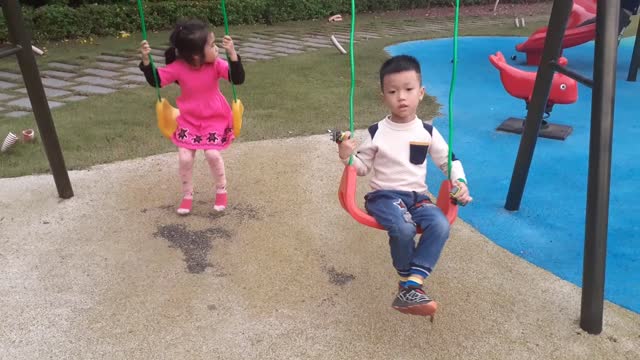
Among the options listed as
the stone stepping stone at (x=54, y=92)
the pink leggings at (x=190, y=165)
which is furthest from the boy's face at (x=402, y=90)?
the stone stepping stone at (x=54, y=92)

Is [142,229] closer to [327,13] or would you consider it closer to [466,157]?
[466,157]

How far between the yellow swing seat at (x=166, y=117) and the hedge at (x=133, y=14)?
6.77 metres

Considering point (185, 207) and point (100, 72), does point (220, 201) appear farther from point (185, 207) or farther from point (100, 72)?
point (100, 72)

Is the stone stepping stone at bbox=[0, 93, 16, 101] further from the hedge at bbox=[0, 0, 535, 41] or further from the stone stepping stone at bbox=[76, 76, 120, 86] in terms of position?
the hedge at bbox=[0, 0, 535, 41]

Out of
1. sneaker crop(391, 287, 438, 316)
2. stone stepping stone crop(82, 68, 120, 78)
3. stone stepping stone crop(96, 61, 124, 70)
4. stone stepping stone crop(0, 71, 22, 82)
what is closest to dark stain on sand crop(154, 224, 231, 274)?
sneaker crop(391, 287, 438, 316)

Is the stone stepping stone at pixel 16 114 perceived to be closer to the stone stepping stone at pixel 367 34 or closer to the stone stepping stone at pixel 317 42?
the stone stepping stone at pixel 317 42

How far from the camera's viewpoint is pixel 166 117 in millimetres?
3457

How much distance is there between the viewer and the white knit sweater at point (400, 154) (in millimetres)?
2670

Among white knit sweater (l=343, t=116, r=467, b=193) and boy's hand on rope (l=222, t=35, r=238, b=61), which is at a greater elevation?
boy's hand on rope (l=222, t=35, r=238, b=61)

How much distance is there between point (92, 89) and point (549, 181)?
197 inches

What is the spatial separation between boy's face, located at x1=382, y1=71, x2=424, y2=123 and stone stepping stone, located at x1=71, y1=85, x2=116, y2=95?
474 cm

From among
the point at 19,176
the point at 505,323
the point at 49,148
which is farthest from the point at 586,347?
the point at 19,176

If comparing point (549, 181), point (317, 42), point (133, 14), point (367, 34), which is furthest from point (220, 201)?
point (367, 34)

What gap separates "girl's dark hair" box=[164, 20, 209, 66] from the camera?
3.25 meters
